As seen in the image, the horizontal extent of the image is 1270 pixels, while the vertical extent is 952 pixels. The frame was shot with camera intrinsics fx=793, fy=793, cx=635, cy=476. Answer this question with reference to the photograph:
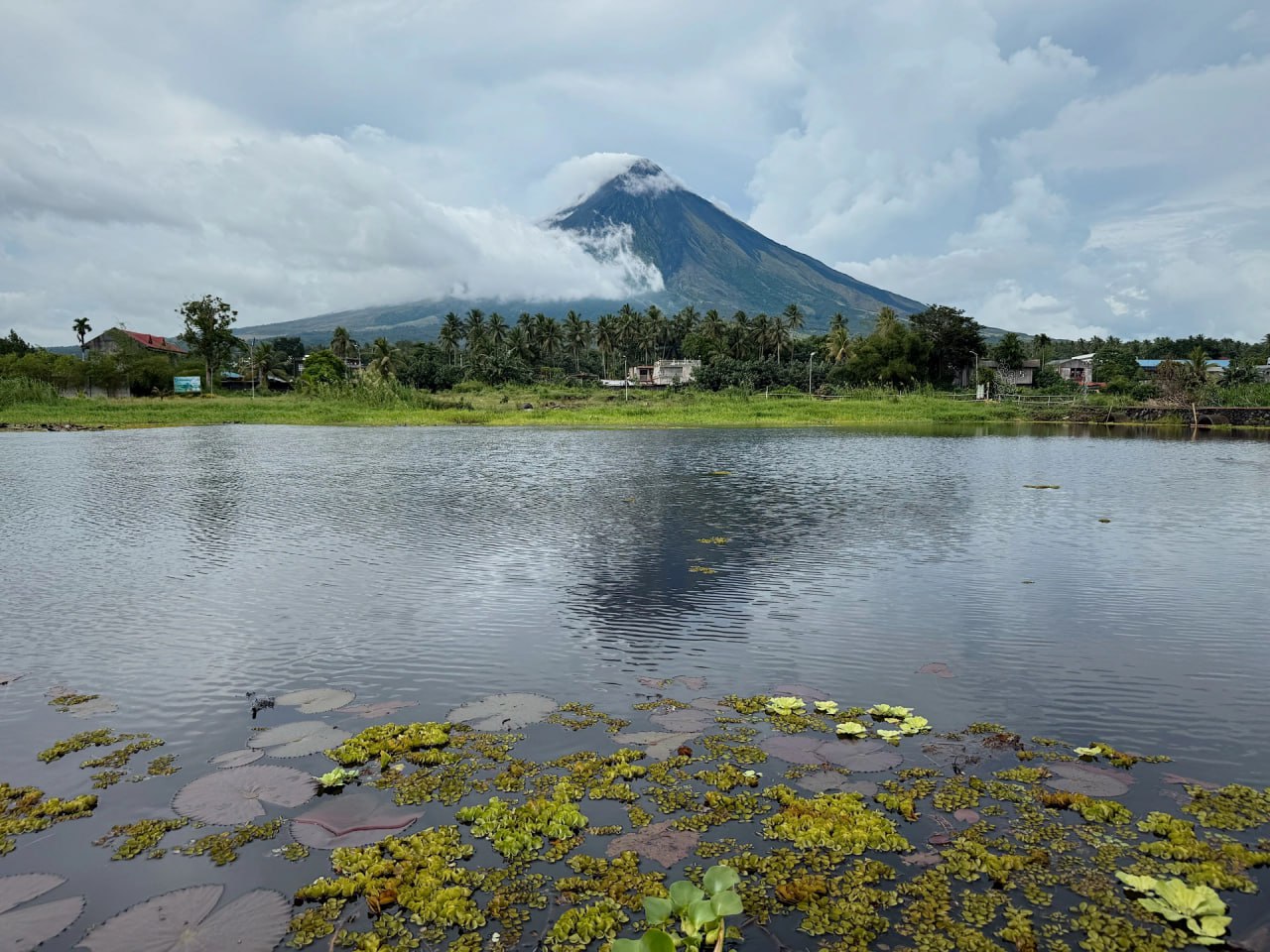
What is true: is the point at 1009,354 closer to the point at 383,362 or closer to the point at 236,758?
the point at 383,362

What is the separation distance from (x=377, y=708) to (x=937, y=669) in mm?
6691

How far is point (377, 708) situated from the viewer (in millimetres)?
8781

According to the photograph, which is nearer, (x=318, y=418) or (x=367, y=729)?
(x=367, y=729)

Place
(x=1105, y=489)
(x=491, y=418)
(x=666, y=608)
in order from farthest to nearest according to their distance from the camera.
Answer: (x=491, y=418), (x=1105, y=489), (x=666, y=608)

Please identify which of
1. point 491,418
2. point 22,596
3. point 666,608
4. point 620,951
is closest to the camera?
point 620,951

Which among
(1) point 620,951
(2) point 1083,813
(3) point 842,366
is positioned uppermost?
(3) point 842,366

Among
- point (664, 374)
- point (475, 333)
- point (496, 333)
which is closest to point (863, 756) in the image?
point (664, 374)

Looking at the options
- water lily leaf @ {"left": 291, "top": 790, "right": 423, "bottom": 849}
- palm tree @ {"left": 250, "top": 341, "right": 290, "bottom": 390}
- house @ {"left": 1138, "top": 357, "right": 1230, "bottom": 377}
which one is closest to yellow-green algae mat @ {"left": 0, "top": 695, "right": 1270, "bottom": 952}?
water lily leaf @ {"left": 291, "top": 790, "right": 423, "bottom": 849}

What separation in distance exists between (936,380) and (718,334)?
39.5 metres

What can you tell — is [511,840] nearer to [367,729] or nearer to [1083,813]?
[367,729]

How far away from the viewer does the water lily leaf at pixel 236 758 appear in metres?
7.36

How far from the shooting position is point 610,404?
90500 millimetres

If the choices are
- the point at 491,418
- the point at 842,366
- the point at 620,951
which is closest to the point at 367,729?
the point at 620,951

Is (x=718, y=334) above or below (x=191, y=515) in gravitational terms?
above
